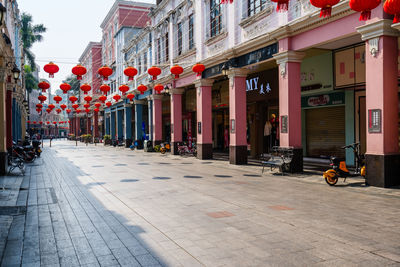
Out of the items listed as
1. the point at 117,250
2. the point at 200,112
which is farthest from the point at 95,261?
the point at 200,112

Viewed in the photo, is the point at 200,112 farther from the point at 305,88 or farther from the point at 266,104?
the point at 305,88

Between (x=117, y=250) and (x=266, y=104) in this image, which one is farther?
(x=266, y=104)

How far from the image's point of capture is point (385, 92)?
9266 millimetres

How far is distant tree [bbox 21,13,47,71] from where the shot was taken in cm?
4669

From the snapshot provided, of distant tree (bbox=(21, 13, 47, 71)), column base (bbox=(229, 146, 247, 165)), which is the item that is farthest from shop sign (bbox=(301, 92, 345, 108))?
distant tree (bbox=(21, 13, 47, 71))

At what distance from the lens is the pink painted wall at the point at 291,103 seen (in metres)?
12.8

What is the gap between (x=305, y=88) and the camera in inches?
631

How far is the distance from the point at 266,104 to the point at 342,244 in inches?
581

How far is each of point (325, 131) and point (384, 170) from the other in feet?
21.9

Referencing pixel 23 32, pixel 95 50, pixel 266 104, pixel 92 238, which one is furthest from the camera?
pixel 95 50

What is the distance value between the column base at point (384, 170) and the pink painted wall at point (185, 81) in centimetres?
1309

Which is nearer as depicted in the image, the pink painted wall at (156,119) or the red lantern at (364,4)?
the red lantern at (364,4)

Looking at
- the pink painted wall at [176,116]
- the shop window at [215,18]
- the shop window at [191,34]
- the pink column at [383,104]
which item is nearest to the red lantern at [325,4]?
the pink column at [383,104]

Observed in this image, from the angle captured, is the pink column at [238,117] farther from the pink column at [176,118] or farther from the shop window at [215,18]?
the pink column at [176,118]
